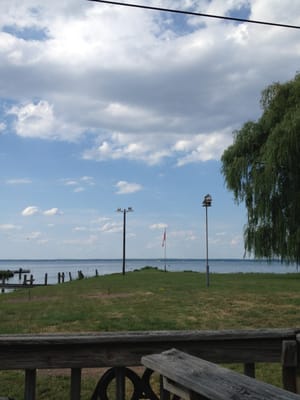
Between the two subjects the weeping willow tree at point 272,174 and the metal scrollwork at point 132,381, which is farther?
the weeping willow tree at point 272,174

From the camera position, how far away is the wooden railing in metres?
2.77

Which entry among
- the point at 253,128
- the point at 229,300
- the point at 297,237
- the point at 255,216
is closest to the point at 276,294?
the point at 229,300

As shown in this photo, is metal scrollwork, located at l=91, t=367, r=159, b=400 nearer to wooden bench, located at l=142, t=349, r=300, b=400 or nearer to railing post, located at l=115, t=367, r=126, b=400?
railing post, located at l=115, t=367, r=126, b=400

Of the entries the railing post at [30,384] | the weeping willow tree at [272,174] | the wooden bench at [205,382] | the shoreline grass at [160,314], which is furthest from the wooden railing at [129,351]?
the weeping willow tree at [272,174]

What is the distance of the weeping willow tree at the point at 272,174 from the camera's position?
2345 cm

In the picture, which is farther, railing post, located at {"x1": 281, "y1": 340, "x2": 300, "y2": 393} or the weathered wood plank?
railing post, located at {"x1": 281, "y1": 340, "x2": 300, "y2": 393}

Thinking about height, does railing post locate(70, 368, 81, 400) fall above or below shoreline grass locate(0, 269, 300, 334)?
above

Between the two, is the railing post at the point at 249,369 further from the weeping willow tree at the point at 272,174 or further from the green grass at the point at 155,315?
the weeping willow tree at the point at 272,174

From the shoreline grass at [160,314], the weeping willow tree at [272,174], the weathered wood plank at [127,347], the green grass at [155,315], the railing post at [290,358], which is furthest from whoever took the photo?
the weeping willow tree at [272,174]

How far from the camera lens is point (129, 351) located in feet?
9.30

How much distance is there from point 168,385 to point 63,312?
10167 mm

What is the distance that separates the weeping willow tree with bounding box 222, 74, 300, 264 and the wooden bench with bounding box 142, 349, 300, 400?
21587mm

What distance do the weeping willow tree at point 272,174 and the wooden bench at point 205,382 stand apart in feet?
70.8

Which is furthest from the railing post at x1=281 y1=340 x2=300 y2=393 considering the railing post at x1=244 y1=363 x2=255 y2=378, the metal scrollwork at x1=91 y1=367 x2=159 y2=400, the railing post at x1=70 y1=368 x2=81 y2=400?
the railing post at x1=70 y1=368 x2=81 y2=400
